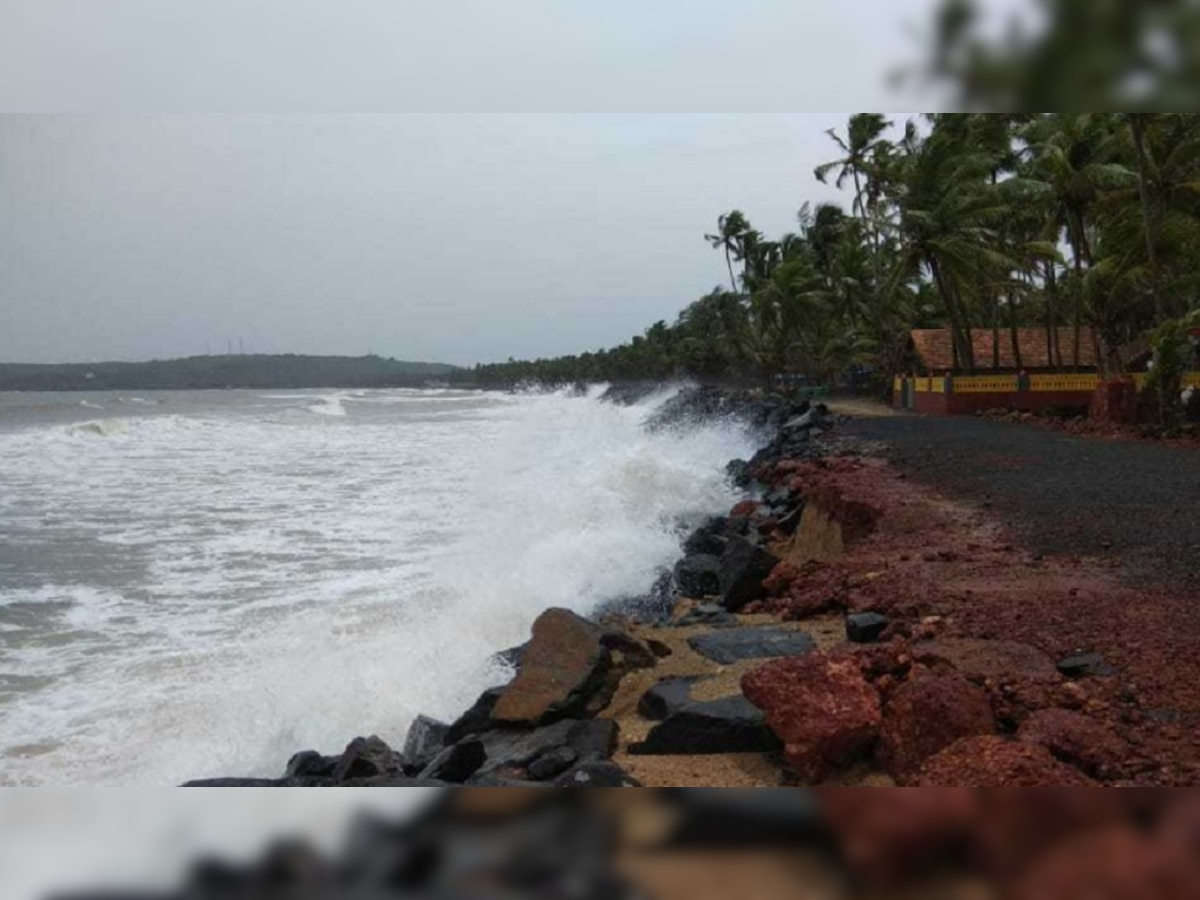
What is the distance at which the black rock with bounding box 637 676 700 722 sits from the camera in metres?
3.50

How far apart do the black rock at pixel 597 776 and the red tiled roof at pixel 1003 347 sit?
22.2 m

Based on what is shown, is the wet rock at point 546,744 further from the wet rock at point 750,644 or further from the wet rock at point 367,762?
the wet rock at point 750,644

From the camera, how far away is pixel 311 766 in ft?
11.6

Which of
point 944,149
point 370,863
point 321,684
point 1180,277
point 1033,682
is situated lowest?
point 321,684

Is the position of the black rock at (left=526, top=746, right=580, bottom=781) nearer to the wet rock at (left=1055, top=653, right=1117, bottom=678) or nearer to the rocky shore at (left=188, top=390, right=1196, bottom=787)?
the rocky shore at (left=188, top=390, right=1196, bottom=787)

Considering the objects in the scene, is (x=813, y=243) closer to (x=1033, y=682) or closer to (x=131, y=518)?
(x=131, y=518)

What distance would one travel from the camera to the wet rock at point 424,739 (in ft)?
12.3

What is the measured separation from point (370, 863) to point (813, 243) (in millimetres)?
38387

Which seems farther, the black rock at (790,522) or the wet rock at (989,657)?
the black rock at (790,522)

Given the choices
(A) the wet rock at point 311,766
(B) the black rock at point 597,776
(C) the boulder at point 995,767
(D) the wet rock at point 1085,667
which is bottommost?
(A) the wet rock at point 311,766

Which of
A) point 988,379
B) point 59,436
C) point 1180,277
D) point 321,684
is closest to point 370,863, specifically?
point 321,684

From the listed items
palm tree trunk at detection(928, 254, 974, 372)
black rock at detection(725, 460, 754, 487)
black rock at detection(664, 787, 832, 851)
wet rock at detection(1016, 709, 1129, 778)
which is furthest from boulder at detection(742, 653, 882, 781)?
palm tree trunk at detection(928, 254, 974, 372)

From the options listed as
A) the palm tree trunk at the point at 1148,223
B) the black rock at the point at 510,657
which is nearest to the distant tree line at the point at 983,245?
the palm tree trunk at the point at 1148,223

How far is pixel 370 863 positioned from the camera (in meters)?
0.74
